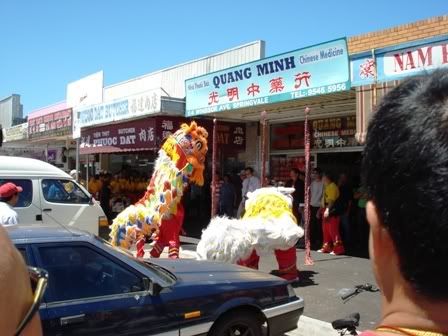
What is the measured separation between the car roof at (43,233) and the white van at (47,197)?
5103 millimetres

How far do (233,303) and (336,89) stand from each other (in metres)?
5.31

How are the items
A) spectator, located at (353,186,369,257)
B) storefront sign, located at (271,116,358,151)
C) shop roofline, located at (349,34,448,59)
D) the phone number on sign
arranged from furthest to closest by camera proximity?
storefront sign, located at (271,116,358,151) < spectator, located at (353,186,369,257) < the phone number on sign < shop roofline, located at (349,34,448,59)

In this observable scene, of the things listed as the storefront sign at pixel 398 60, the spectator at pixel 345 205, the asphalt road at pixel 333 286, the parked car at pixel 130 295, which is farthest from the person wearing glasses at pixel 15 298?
the spectator at pixel 345 205

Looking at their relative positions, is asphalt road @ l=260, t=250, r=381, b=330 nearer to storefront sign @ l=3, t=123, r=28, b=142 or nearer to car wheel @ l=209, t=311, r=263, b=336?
car wheel @ l=209, t=311, r=263, b=336

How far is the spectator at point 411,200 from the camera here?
87cm

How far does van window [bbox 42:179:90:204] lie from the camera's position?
9.61 metres

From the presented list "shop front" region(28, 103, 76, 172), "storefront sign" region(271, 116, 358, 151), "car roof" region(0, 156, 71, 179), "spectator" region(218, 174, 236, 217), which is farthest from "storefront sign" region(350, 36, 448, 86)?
"shop front" region(28, 103, 76, 172)

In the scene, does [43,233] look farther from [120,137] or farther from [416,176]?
[120,137]

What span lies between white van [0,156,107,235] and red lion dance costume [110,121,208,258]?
2344 mm

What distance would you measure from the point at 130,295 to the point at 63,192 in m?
6.38

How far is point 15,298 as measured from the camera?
1022 mm

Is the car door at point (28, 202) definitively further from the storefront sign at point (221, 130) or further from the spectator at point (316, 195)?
the spectator at point (316, 195)

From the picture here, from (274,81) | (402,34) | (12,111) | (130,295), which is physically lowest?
(130,295)

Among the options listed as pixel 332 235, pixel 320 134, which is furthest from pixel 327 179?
pixel 320 134
